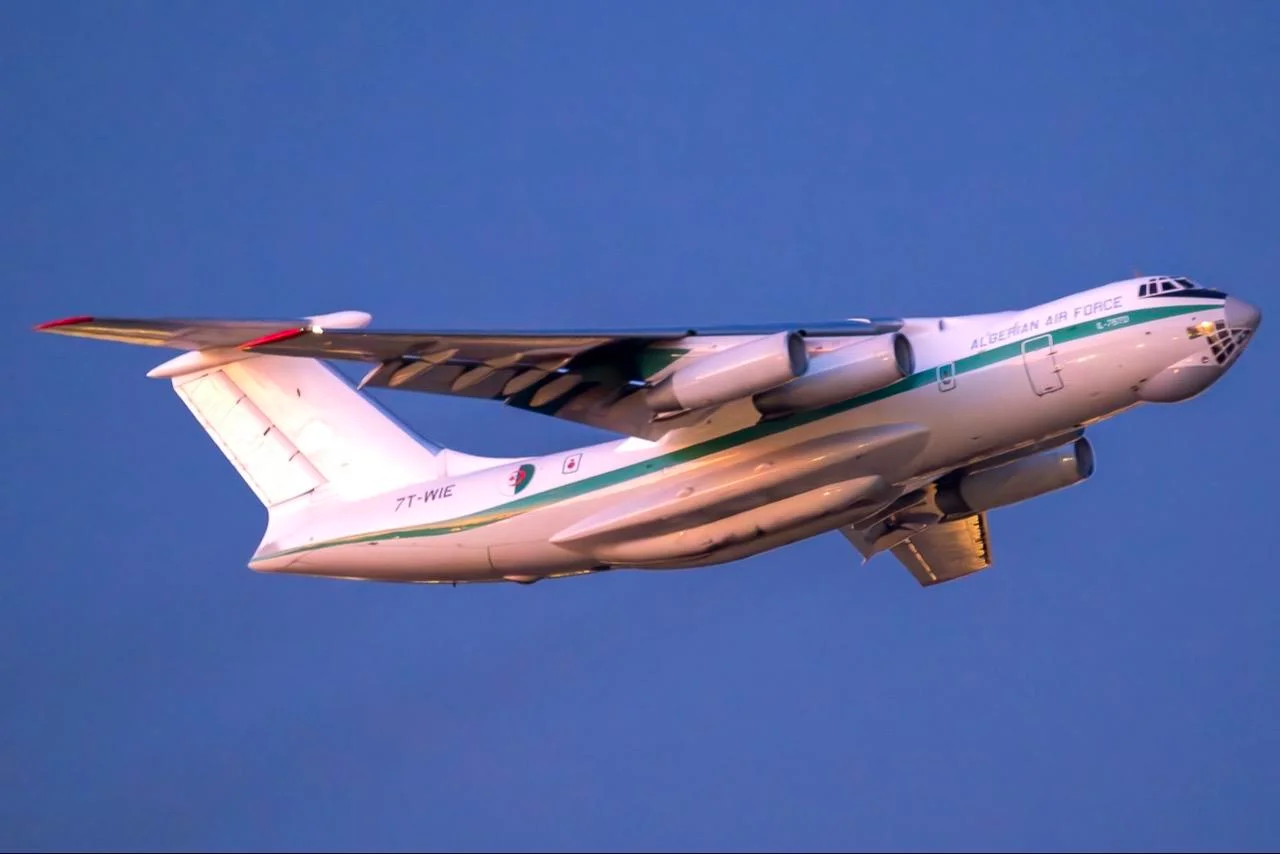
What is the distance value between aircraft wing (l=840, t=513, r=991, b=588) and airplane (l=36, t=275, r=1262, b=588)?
75 centimetres

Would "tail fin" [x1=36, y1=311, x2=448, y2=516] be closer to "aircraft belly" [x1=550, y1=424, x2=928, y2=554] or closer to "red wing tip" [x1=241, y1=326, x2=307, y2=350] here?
"aircraft belly" [x1=550, y1=424, x2=928, y2=554]

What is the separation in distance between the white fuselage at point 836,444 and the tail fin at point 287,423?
85 cm

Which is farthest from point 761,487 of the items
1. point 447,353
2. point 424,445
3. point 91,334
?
point 91,334

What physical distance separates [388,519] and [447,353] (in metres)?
2.30

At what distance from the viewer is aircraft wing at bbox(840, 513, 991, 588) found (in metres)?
14.9

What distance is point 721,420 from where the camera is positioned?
41.0ft

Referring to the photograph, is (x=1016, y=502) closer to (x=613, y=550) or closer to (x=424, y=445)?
(x=613, y=550)

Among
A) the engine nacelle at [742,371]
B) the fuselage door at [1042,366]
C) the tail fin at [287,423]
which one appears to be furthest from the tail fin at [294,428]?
the fuselage door at [1042,366]

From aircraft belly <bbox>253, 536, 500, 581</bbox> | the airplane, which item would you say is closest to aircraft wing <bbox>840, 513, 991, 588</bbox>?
the airplane

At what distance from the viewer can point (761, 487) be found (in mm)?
12344

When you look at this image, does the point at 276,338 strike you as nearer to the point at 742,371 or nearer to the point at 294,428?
the point at 742,371

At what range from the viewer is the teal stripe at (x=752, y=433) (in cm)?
1191

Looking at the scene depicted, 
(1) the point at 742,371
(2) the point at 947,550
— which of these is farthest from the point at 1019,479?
(1) the point at 742,371

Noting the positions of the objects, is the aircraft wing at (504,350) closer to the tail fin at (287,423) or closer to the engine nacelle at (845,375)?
the engine nacelle at (845,375)
